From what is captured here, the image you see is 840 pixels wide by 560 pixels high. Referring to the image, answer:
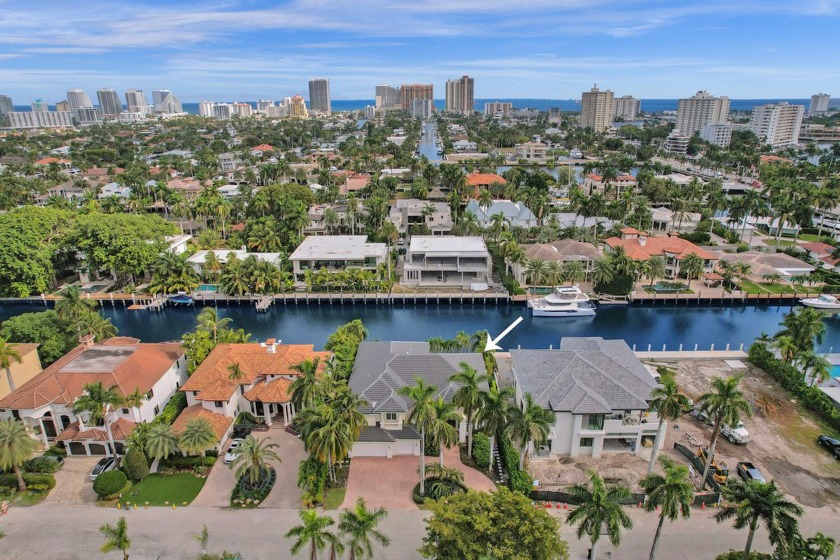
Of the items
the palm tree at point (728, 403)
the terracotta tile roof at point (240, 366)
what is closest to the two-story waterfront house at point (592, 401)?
the palm tree at point (728, 403)

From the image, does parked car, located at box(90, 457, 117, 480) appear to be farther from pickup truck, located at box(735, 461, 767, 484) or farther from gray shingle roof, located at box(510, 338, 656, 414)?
pickup truck, located at box(735, 461, 767, 484)

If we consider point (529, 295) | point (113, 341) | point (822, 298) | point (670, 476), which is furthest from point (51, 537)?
point (822, 298)

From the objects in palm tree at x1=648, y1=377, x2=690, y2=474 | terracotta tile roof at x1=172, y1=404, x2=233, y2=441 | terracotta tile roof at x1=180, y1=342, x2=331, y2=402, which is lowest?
terracotta tile roof at x1=172, y1=404, x2=233, y2=441

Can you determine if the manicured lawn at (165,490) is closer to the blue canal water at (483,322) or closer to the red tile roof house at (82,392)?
the red tile roof house at (82,392)

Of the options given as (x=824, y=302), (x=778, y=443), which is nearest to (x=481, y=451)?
(x=778, y=443)

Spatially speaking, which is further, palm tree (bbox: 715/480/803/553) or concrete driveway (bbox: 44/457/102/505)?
concrete driveway (bbox: 44/457/102/505)

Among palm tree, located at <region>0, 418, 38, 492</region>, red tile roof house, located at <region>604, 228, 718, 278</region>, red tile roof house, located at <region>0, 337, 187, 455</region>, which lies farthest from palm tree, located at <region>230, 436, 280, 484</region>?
red tile roof house, located at <region>604, 228, 718, 278</region>

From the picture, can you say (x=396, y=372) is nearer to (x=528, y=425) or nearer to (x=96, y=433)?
(x=528, y=425)

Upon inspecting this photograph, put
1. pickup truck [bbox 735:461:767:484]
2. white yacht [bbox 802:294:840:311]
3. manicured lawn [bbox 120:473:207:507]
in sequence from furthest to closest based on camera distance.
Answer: white yacht [bbox 802:294:840:311], pickup truck [bbox 735:461:767:484], manicured lawn [bbox 120:473:207:507]

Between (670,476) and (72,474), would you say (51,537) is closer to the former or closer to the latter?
(72,474)
